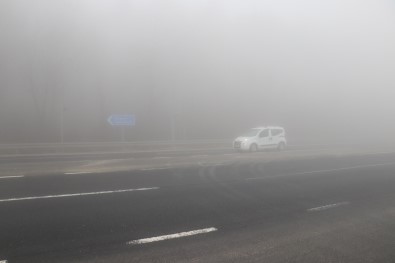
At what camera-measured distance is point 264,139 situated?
27.7 meters

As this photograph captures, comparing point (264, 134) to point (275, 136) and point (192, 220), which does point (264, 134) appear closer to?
point (275, 136)

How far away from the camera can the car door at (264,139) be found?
2744 cm

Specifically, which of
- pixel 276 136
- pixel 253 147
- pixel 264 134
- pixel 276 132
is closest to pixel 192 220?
pixel 253 147

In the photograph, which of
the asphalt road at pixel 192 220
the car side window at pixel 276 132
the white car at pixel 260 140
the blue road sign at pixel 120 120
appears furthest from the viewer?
the blue road sign at pixel 120 120

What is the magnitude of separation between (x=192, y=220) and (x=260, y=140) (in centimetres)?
2065

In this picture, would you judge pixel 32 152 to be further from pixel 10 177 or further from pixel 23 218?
pixel 23 218

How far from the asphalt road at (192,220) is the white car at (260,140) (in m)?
13.7

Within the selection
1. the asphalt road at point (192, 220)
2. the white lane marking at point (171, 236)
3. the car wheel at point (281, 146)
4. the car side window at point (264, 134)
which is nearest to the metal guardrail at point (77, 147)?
the car wheel at point (281, 146)

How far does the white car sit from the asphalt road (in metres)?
13.7

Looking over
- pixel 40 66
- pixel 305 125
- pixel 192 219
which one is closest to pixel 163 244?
pixel 192 219

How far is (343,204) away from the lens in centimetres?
947

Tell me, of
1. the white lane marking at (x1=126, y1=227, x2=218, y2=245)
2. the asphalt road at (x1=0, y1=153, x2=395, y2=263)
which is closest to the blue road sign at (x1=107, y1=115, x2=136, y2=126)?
the asphalt road at (x1=0, y1=153, x2=395, y2=263)

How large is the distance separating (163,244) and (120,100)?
163 feet

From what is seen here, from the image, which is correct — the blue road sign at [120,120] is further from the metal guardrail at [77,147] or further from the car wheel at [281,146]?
the car wheel at [281,146]
